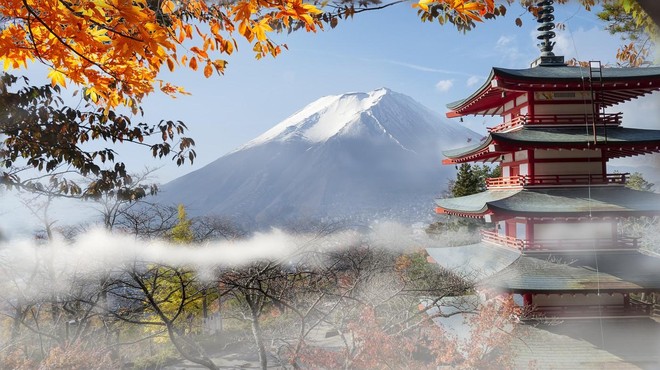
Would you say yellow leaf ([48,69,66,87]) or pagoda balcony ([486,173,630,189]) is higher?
yellow leaf ([48,69,66,87])

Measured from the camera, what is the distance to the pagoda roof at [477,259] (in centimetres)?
705

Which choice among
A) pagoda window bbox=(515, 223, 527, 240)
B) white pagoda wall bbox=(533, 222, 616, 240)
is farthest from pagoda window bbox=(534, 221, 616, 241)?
pagoda window bbox=(515, 223, 527, 240)

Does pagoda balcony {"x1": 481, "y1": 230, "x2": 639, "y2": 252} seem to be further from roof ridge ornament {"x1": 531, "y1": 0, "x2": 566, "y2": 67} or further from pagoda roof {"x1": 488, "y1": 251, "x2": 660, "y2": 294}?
roof ridge ornament {"x1": 531, "y1": 0, "x2": 566, "y2": 67}

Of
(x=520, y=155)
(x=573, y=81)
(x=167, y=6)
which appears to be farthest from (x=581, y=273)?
(x=167, y=6)

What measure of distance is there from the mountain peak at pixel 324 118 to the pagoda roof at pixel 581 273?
47.7 meters

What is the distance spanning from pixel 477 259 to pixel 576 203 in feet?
7.22

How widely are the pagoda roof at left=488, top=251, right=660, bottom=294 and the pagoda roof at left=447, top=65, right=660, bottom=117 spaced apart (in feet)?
8.58

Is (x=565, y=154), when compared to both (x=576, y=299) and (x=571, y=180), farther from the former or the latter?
(x=576, y=299)

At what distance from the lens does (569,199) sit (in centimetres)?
649

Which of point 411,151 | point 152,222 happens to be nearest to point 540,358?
point 152,222

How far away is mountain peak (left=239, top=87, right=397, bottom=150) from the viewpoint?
54.7 m

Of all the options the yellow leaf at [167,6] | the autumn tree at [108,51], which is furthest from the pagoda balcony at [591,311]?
the yellow leaf at [167,6]

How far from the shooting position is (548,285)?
616cm

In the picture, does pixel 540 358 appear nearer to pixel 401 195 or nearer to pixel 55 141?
pixel 55 141
